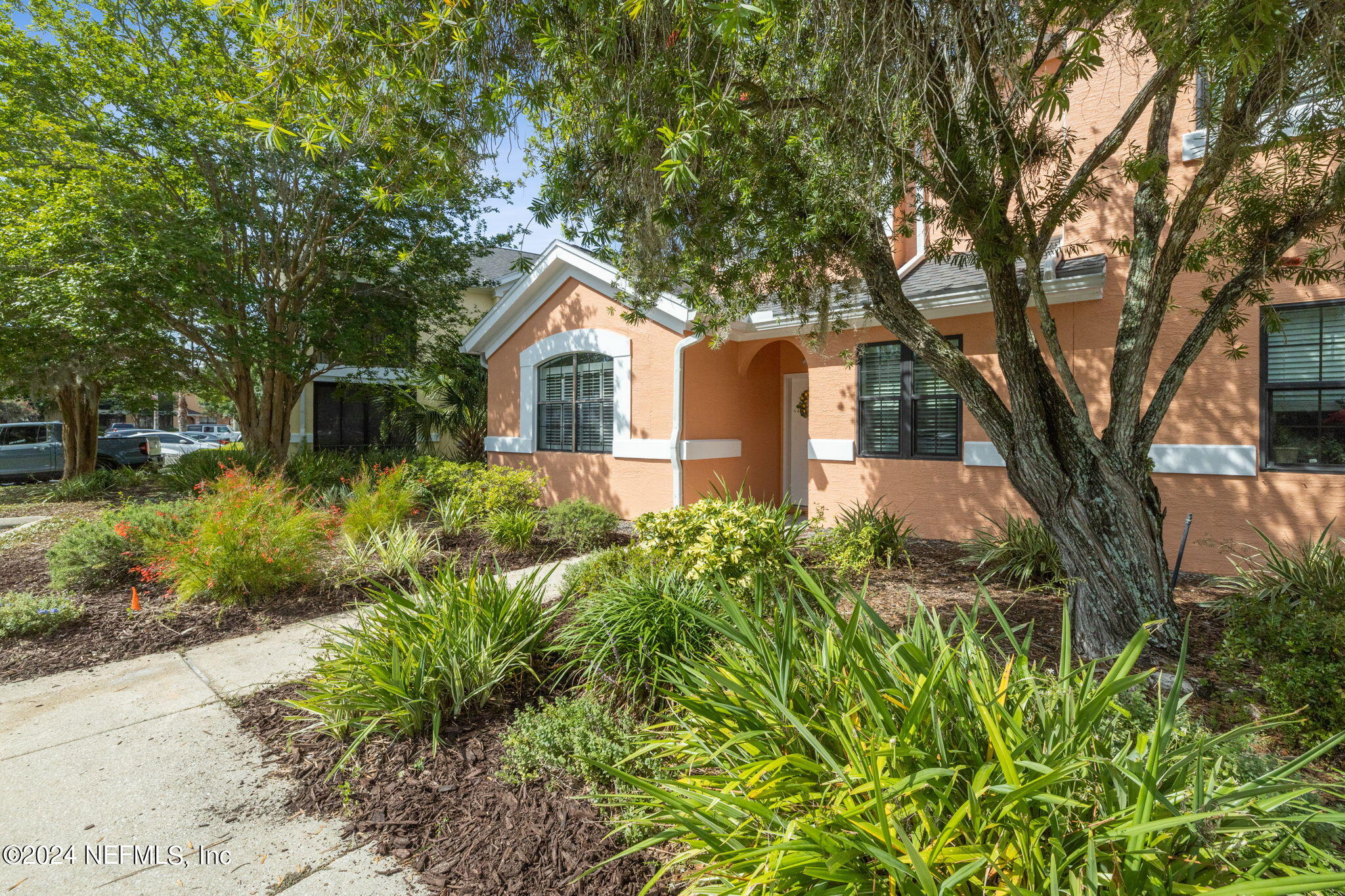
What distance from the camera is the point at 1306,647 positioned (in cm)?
323

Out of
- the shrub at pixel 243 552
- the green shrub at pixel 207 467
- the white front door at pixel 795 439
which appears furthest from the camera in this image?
the green shrub at pixel 207 467

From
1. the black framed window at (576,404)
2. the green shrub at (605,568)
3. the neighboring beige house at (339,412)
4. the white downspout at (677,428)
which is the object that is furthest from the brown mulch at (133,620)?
the neighboring beige house at (339,412)

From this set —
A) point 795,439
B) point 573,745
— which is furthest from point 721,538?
point 795,439

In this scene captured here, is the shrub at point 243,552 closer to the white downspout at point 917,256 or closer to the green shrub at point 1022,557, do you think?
the green shrub at point 1022,557

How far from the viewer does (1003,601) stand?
5.25 metres

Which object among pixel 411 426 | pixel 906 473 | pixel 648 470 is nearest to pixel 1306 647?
pixel 906 473

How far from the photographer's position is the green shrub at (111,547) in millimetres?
5934

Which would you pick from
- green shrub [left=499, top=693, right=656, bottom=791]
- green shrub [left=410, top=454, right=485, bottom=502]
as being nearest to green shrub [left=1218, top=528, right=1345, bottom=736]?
green shrub [left=499, top=693, right=656, bottom=791]

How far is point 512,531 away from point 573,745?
4.98 m

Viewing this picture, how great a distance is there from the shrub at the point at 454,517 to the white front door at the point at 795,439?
5259mm

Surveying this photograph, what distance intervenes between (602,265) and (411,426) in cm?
962

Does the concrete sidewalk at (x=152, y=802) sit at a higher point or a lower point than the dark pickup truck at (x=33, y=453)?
lower

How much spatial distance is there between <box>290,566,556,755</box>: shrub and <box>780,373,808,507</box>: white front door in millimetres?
7528

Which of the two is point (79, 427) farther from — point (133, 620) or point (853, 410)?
point (853, 410)
